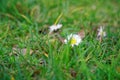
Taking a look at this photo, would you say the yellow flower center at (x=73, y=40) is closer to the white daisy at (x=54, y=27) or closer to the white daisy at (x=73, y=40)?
the white daisy at (x=73, y=40)

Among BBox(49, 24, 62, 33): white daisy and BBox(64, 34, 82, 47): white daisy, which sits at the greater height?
BBox(49, 24, 62, 33): white daisy

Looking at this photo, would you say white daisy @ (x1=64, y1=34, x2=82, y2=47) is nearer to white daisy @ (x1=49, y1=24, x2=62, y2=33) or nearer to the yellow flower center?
the yellow flower center

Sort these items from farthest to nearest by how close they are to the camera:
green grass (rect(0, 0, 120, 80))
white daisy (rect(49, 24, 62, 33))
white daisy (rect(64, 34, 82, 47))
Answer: white daisy (rect(49, 24, 62, 33)) → white daisy (rect(64, 34, 82, 47)) → green grass (rect(0, 0, 120, 80))

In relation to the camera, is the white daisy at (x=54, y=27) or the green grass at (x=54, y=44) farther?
the white daisy at (x=54, y=27)

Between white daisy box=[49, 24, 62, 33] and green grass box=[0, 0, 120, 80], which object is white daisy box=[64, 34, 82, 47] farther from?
white daisy box=[49, 24, 62, 33]

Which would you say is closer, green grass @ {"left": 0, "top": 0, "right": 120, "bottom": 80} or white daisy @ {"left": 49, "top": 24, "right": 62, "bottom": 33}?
green grass @ {"left": 0, "top": 0, "right": 120, "bottom": 80}

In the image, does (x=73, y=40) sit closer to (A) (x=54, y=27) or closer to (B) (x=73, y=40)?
Answer: (B) (x=73, y=40)

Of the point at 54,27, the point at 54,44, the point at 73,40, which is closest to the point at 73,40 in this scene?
the point at 73,40

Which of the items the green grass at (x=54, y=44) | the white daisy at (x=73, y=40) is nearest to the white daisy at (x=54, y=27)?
the green grass at (x=54, y=44)

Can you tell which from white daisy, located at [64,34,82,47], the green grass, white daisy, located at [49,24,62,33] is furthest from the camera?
white daisy, located at [49,24,62,33]

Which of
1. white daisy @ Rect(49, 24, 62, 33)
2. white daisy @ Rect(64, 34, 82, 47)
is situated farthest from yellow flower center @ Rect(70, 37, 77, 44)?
white daisy @ Rect(49, 24, 62, 33)
